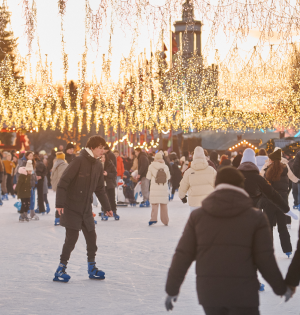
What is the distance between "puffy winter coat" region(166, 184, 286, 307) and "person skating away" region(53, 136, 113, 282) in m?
3.42

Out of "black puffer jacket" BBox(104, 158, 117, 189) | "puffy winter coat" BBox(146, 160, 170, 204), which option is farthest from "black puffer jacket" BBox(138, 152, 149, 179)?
"puffy winter coat" BBox(146, 160, 170, 204)

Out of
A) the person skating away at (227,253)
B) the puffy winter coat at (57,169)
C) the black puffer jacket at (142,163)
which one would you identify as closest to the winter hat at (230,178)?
the person skating away at (227,253)

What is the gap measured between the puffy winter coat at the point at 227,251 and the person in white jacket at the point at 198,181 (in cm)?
518

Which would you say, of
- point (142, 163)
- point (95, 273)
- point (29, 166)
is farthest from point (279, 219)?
point (142, 163)

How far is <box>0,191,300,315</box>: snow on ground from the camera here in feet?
16.7

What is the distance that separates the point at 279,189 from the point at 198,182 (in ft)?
3.85

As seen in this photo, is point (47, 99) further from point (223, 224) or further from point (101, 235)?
point (223, 224)

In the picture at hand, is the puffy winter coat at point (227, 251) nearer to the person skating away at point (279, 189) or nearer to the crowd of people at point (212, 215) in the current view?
the crowd of people at point (212, 215)

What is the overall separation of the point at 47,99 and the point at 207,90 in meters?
11.3

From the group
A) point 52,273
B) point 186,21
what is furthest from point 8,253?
point 186,21

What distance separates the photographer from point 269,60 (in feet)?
22.3

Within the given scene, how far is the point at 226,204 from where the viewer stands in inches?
115

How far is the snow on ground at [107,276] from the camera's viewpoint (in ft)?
16.7

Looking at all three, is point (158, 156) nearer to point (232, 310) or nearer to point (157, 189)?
point (157, 189)
